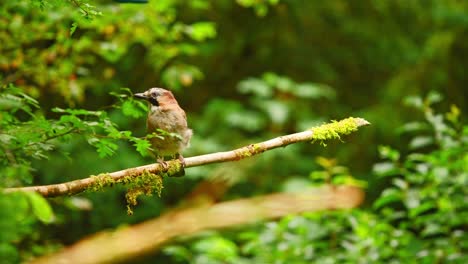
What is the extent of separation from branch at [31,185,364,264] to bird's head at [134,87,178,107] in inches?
28.5

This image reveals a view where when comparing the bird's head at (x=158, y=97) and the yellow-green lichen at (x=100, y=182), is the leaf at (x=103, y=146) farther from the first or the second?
the bird's head at (x=158, y=97)

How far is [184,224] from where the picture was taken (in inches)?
156

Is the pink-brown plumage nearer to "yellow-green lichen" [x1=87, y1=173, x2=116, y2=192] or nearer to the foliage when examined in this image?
the foliage

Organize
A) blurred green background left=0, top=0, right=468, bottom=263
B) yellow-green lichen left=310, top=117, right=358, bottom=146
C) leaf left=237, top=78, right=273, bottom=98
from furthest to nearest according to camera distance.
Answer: leaf left=237, top=78, right=273, bottom=98
blurred green background left=0, top=0, right=468, bottom=263
yellow-green lichen left=310, top=117, right=358, bottom=146

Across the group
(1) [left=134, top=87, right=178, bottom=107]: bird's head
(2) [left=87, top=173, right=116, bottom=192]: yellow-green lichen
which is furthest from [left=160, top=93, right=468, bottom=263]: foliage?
(2) [left=87, top=173, right=116, bottom=192]: yellow-green lichen

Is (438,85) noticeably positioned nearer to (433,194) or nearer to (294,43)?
(294,43)

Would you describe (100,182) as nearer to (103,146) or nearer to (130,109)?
(103,146)

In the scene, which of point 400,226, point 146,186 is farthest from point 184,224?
point 400,226

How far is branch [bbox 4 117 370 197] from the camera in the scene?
10.1 feet

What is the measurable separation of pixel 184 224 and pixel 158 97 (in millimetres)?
1055

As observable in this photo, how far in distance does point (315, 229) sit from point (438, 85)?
4.01 m

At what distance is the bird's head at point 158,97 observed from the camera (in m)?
4.68

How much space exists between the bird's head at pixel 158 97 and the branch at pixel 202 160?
33.9 inches

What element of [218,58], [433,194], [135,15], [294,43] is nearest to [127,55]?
[218,58]
